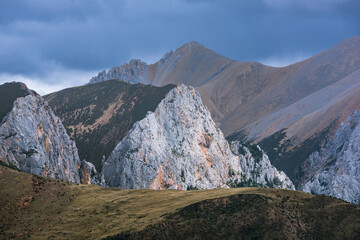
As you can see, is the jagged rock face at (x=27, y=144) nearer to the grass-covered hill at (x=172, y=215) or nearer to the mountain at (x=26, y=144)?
the mountain at (x=26, y=144)

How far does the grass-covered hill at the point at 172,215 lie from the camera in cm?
11912

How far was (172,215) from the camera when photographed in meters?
129

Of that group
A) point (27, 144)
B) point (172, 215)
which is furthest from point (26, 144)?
point (172, 215)

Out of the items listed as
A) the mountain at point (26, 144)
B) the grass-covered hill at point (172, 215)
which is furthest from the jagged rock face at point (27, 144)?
the grass-covered hill at point (172, 215)

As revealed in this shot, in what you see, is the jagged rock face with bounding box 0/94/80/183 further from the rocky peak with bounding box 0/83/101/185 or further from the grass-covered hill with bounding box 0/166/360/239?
the grass-covered hill with bounding box 0/166/360/239

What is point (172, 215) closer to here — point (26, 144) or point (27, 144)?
point (26, 144)

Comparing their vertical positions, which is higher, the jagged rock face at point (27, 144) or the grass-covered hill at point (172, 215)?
the jagged rock face at point (27, 144)

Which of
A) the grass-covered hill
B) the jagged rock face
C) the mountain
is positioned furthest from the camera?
the jagged rock face

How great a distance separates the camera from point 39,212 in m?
134

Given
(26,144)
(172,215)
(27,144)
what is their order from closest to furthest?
(172,215) < (26,144) < (27,144)

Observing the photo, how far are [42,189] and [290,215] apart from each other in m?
83.6

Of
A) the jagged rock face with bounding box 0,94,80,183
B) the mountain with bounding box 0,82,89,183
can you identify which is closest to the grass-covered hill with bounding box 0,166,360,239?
the mountain with bounding box 0,82,89,183

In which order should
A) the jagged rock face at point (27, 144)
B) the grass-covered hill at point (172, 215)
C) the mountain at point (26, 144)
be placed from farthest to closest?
the jagged rock face at point (27, 144) → the mountain at point (26, 144) → the grass-covered hill at point (172, 215)

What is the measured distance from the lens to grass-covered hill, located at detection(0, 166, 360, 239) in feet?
391
